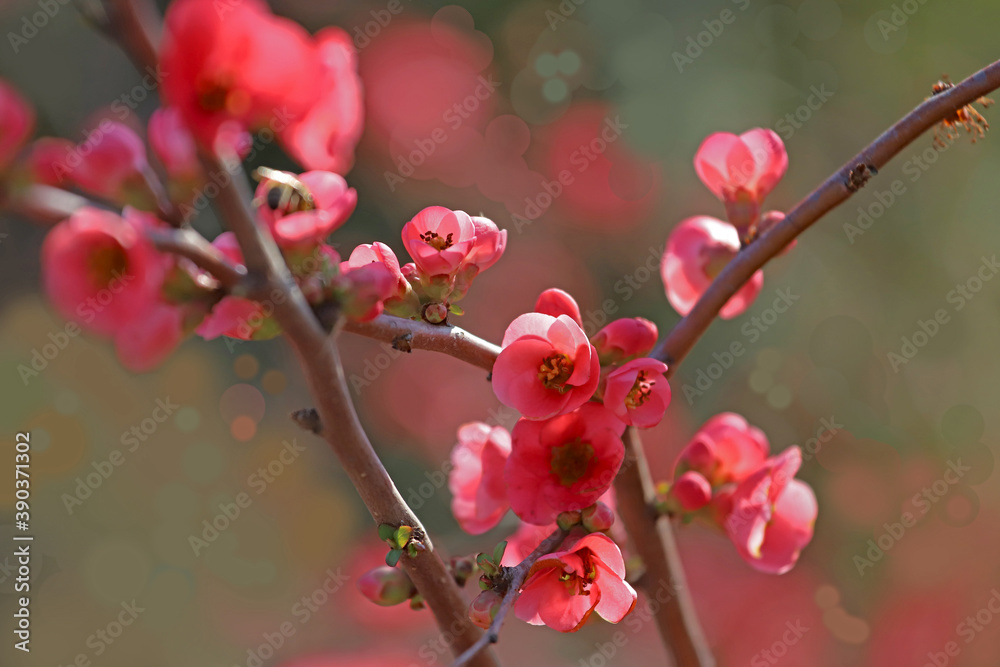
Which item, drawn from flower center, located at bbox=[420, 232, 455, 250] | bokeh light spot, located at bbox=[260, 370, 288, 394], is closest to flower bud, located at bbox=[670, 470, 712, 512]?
flower center, located at bbox=[420, 232, 455, 250]

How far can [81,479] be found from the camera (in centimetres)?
159

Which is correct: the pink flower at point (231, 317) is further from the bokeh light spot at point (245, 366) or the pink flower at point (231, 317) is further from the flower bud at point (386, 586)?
the bokeh light spot at point (245, 366)

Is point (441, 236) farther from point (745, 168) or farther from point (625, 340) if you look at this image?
point (745, 168)

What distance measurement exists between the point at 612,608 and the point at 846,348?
1341mm

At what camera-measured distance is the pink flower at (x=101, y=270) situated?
0.32 m

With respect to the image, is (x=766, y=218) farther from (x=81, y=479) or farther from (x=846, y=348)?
(x=81, y=479)

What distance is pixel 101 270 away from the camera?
0.34 m

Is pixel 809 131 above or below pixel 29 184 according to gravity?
above

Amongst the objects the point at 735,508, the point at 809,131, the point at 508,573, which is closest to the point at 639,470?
the point at 735,508

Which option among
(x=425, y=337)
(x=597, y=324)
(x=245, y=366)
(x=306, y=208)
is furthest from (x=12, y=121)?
(x=245, y=366)

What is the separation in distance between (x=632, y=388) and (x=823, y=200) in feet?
0.69

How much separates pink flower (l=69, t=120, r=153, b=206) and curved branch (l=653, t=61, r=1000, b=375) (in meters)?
0.41

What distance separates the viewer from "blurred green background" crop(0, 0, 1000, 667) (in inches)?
60.1

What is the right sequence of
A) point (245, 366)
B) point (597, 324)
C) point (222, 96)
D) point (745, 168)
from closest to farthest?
point (222, 96) < point (745, 168) < point (597, 324) < point (245, 366)
